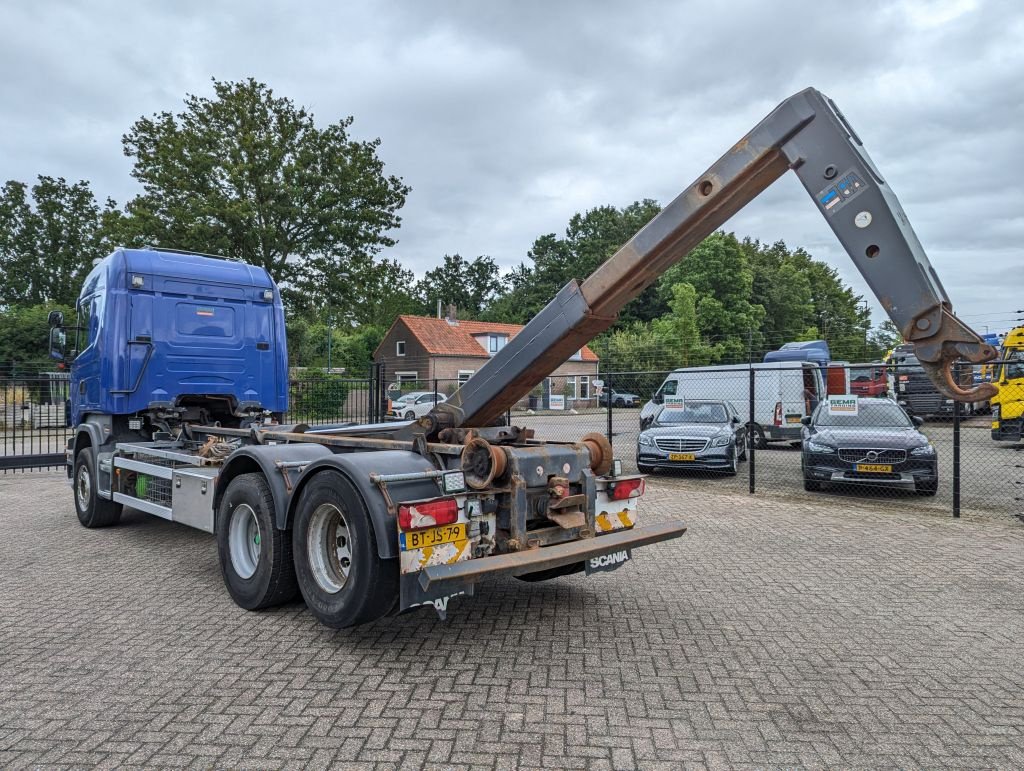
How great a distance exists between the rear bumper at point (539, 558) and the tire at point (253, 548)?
135 cm

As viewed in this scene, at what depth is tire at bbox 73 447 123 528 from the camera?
24.9ft

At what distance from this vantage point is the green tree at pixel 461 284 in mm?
91750

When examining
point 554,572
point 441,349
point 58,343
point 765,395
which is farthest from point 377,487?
point 441,349

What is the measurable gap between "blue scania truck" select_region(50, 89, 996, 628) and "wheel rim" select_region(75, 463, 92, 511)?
1.46 meters

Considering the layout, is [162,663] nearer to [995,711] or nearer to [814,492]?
[995,711]

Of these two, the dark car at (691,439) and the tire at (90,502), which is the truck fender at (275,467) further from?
the dark car at (691,439)

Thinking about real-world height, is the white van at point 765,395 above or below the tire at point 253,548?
above

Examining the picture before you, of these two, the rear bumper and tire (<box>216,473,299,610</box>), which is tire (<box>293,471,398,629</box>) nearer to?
tire (<box>216,473,299,610</box>)

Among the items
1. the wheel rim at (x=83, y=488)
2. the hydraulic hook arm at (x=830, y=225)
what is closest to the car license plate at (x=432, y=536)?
the hydraulic hook arm at (x=830, y=225)

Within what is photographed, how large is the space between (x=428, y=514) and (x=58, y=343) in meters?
6.93

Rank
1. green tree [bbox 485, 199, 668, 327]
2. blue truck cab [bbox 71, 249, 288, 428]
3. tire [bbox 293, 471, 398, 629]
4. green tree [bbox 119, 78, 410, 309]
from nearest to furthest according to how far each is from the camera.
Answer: tire [bbox 293, 471, 398, 629] < blue truck cab [bbox 71, 249, 288, 428] < green tree [bbox 119, 78, 410, 309] < green tree [bbox 485, 199, 668, 327]

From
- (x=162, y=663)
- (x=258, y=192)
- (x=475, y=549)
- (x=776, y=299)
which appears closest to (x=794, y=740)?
(x=475, y=549)

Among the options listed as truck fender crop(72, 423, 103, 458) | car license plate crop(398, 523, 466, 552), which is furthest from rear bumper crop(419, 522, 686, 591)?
truck fender crop(72, 423, 103, 458)

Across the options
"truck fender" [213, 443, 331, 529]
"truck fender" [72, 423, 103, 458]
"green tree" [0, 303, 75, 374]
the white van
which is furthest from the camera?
"green tree" [0, 303, 75, 374]
